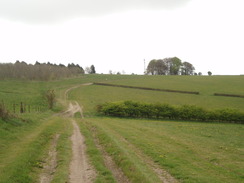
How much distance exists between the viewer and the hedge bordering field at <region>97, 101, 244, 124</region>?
4397cm

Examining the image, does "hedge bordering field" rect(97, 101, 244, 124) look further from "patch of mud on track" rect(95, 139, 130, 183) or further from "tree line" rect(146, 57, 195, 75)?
"tree line" rect(146, 57, 195, 75)

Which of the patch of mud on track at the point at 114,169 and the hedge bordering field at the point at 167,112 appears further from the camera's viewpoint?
the hedge bordering field at the point at 167,112

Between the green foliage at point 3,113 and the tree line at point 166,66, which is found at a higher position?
the tree line at point 166,66

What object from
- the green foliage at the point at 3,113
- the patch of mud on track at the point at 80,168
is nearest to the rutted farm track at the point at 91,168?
the patch of mud on track at the point at 80,168

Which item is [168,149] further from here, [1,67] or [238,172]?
[1,67]

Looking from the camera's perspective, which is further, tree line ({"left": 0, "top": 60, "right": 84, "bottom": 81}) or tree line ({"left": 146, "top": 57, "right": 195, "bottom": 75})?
tree line ({"left": 146, "top": 57, "right": 195, "bottom": 75})

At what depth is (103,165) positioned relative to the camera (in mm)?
9852

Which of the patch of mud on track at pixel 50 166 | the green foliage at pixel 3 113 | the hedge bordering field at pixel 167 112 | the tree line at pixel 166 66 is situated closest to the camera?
the patch of mud on track at pixel 50 166

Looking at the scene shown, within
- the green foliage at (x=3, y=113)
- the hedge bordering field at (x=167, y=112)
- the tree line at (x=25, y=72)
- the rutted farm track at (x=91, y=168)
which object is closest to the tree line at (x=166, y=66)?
the tree line at (x=25, y=72)

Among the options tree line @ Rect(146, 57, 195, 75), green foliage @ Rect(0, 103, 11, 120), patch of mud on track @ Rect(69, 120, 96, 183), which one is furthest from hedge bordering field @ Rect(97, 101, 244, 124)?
tree line @ Rect(146, 57, 195, 75)

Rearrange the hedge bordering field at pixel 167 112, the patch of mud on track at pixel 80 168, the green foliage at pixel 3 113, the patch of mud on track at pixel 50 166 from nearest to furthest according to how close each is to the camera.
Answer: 1. the patch of mud on track at pixel 80 168
2. the patch of mud on track at pixel 50 166
3. the green foliage at pixel 3 113
4. the hedge bordering field at pixel 167 112

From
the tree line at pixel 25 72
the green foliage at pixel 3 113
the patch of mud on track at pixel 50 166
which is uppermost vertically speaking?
the tree line at pixel 25 72

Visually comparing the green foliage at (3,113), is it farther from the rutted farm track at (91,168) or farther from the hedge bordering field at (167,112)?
the hedge bordering field at (167,112)

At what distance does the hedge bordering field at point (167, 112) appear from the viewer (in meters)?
44.0
